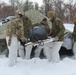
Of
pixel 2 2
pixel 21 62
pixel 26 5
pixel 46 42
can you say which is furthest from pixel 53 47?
pixel 2 2

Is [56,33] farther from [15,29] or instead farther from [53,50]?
[15,29]

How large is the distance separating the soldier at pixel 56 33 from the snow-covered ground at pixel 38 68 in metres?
0.30

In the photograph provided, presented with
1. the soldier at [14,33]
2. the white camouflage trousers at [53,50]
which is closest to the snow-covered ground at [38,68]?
the white camouflage trousers at [53,50]

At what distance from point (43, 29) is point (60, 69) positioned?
1114 millimetres

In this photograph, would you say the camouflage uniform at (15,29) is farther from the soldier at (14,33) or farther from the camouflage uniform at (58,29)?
the camouflage uniform at (58,29)

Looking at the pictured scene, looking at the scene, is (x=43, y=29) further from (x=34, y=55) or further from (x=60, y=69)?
(x=34, y=55)

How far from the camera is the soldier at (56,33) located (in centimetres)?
723

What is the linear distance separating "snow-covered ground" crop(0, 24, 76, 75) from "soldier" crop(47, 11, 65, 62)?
30 centimetres

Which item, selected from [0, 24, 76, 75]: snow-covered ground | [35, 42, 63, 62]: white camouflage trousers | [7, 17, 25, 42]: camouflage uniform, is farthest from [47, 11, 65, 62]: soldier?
[7, 17, 25, 42]: camouflage uniform

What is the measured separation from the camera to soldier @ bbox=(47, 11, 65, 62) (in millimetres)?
7227

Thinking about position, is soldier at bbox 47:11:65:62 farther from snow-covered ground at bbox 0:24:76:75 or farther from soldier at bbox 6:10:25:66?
soldier at bbox 6:10:25:66

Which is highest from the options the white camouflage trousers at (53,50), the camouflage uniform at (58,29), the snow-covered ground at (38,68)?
the camouflage uniform at (58,29)

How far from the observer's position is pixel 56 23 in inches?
286

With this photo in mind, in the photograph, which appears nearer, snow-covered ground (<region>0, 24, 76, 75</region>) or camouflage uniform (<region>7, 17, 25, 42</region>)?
snow-covered ground (<region>0, 24, 76, 75</region>)
